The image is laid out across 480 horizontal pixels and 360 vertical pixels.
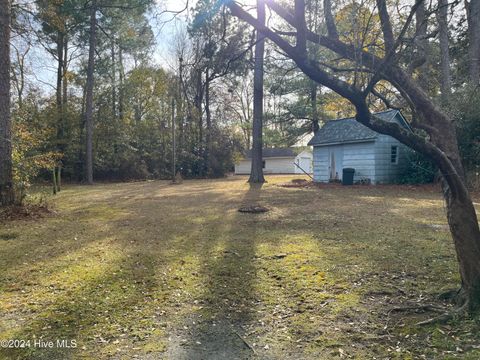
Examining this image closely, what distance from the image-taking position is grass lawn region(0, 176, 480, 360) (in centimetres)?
253

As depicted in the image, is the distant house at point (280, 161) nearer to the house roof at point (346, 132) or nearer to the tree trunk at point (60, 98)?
the house roof at point (346, 132)

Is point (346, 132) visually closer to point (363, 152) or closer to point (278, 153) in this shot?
point (363, 152)

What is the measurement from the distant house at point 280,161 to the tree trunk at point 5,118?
1262 inches

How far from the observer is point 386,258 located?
14.9 feet

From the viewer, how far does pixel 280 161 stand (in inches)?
1596

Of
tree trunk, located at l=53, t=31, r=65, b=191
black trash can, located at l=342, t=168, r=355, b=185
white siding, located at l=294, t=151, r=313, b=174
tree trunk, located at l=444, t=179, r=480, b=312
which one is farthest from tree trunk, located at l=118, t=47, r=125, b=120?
tree trunk, located at l=444, t=179, r=480, b=312

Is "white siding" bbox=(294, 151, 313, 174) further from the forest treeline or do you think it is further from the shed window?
the shed window

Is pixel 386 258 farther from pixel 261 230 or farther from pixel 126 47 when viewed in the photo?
pixel 126 47

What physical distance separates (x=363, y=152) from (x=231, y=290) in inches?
561

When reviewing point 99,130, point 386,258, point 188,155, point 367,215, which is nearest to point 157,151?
point 188,155

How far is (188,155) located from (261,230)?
22.0 meters

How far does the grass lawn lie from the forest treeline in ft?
12.4

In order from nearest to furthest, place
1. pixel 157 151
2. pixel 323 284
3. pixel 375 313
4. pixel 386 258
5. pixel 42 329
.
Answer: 1. pixel 42 329
2. pixel 375 313
3. pixel 323 284
4. pixel 386 258
5. pixel 157 151

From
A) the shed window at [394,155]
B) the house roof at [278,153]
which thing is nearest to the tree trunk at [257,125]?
the shed window at [394,155]
